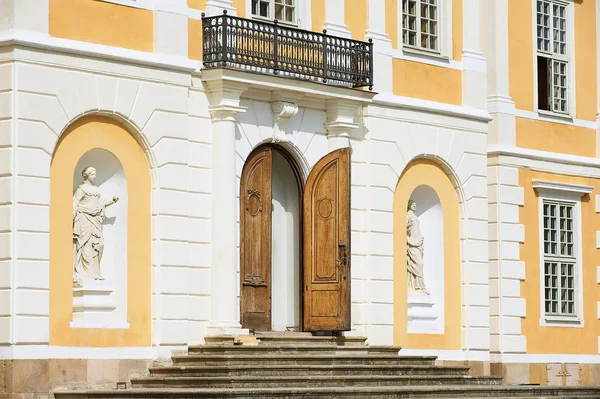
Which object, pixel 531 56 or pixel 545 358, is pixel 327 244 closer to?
pixel 545 358

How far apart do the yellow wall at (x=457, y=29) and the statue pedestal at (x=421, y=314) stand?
3.88 m

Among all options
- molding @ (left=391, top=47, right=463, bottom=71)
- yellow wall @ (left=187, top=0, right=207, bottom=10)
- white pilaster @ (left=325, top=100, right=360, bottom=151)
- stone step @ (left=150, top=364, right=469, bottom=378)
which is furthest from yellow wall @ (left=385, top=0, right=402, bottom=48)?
stone step @ (left=150, top=364, right=469, bottom=378)

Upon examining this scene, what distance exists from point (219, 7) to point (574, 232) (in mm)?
9053

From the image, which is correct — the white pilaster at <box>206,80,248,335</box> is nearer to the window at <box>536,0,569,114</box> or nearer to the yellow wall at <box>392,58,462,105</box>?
the yellow wall at <box>392,58,462,105</box>

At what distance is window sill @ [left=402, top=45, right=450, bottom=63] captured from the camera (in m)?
25.8

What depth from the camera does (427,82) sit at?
26.1m

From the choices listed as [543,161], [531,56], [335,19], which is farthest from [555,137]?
[335,19]

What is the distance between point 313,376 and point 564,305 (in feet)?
28.1

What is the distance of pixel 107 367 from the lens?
68.8 feet

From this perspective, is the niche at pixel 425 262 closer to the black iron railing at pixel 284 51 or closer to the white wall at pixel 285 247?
the white wall at pixel 285 247

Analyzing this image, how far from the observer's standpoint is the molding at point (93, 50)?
2020 cm

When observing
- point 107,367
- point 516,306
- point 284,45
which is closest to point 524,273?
point 516,306

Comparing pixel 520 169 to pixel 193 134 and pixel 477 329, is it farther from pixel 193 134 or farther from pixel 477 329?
pixel 193 134

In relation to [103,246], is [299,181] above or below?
above
